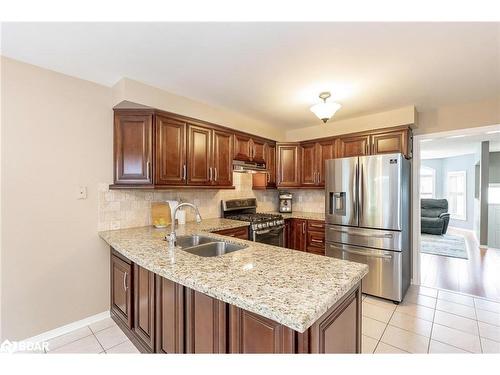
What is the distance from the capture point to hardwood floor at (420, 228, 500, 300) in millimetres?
3112

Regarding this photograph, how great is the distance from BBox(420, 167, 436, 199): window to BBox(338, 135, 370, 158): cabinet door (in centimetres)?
700

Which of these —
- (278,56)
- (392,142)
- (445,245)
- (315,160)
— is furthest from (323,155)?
(445,245)

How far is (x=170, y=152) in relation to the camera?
2.57m

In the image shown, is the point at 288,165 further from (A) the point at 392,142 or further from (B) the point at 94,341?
(B) the point at 94,341

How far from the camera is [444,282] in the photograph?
130 inches

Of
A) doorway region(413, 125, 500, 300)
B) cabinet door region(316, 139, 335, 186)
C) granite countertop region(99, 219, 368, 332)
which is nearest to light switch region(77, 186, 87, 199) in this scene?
granite countertop region(99, 219, 368, 332)

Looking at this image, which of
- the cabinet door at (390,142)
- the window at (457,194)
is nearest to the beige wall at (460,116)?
the cabinet door at (390,142)

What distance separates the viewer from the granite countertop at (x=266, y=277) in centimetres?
93

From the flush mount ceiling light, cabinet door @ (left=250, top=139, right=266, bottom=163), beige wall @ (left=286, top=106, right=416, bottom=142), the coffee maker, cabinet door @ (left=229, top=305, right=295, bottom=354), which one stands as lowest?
cabinet door @ (left=229, top=305, right=295, bottom=354)

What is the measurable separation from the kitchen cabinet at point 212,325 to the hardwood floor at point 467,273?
9.27 feet

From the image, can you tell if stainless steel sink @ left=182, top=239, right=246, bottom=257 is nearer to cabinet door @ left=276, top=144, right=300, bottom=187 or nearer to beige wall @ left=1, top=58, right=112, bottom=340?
beige wall @ left=1, top=58, right=112, bottom=340

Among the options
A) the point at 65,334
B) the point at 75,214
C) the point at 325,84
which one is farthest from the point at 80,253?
the point at 325,84

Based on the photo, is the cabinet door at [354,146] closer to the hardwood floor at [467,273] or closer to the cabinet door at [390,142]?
the cabinet door at [390,142]

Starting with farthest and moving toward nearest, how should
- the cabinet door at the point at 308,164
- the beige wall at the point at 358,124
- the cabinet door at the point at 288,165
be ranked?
1. the cabinet door at the point at 288,165
2. the cabinet door at the point at 308,164
3. the beige wall at the point at 358,124
